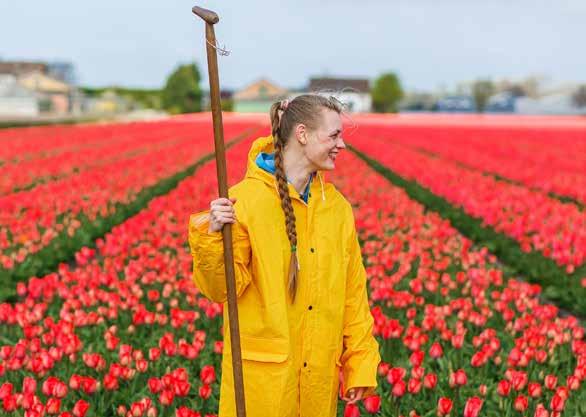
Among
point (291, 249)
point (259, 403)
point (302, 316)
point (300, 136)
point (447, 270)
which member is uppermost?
point (300, 136)

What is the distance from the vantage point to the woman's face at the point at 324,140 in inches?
96.9

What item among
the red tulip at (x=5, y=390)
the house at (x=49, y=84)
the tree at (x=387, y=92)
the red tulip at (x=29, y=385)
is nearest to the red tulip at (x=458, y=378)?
the red tulip at (x=29, y=385)

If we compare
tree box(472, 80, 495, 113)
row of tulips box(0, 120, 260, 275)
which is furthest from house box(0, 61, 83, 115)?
row of tulips box(0, 120, 260, 275)

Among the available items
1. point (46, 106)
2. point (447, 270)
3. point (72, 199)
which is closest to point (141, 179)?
point (72, 199)

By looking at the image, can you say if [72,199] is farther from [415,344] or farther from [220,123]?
[220,123]

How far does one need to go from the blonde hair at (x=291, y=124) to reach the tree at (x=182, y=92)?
247 ft

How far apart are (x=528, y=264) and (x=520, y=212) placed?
7.36 feet

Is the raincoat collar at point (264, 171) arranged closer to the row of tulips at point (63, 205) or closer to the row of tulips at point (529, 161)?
the row of tulips at point (63, 205)

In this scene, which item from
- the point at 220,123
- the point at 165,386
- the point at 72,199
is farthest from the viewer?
the point at 72,199

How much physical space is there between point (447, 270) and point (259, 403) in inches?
170

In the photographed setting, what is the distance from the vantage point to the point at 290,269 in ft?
7.98

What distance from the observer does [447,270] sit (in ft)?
21.2

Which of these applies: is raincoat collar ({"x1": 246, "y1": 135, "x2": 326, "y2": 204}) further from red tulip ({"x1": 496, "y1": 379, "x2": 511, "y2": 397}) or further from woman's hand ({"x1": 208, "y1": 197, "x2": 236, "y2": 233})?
red tulip ({"x1": 496, "y1": 379, "x2": 511, "y2": 397})

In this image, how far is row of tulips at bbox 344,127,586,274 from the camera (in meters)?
7.05
